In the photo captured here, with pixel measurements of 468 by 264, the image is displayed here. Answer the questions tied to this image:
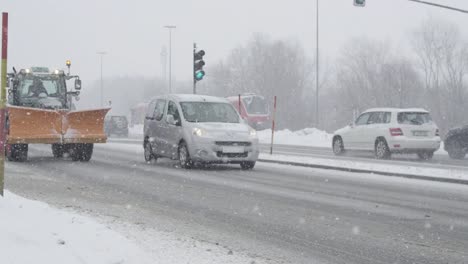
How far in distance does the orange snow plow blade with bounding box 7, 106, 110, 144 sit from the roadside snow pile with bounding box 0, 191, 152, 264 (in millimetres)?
9152

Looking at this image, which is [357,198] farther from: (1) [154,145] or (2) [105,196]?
(1) [154,145]

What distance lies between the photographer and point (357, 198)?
33.4 feet

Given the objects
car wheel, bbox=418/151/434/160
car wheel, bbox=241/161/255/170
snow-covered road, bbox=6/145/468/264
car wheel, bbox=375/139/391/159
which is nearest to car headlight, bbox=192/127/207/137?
snow-covered road, bbox=6/145/468/264

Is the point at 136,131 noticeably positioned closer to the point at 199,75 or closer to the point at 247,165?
the point at 199,75

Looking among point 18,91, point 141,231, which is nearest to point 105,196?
point 141,231

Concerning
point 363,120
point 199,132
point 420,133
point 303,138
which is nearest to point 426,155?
point 420,133

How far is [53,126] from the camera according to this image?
1569 centimetres

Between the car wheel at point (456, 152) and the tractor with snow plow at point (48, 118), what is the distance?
1223 cm

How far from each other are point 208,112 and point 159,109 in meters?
1.83

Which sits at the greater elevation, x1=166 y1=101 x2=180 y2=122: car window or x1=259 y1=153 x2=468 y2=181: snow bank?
x1=166 y1=101 x2=180 y2=122: car window

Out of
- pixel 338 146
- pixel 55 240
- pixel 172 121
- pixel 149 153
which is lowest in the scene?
pixel 55 240

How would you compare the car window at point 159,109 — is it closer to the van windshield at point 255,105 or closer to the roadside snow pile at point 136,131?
the roadside snow pile at point 136,131

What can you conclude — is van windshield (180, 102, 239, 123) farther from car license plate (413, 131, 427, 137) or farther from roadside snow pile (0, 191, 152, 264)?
roadside snow pile (0, 191, 152, 264)

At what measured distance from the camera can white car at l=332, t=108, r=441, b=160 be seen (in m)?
20.4
